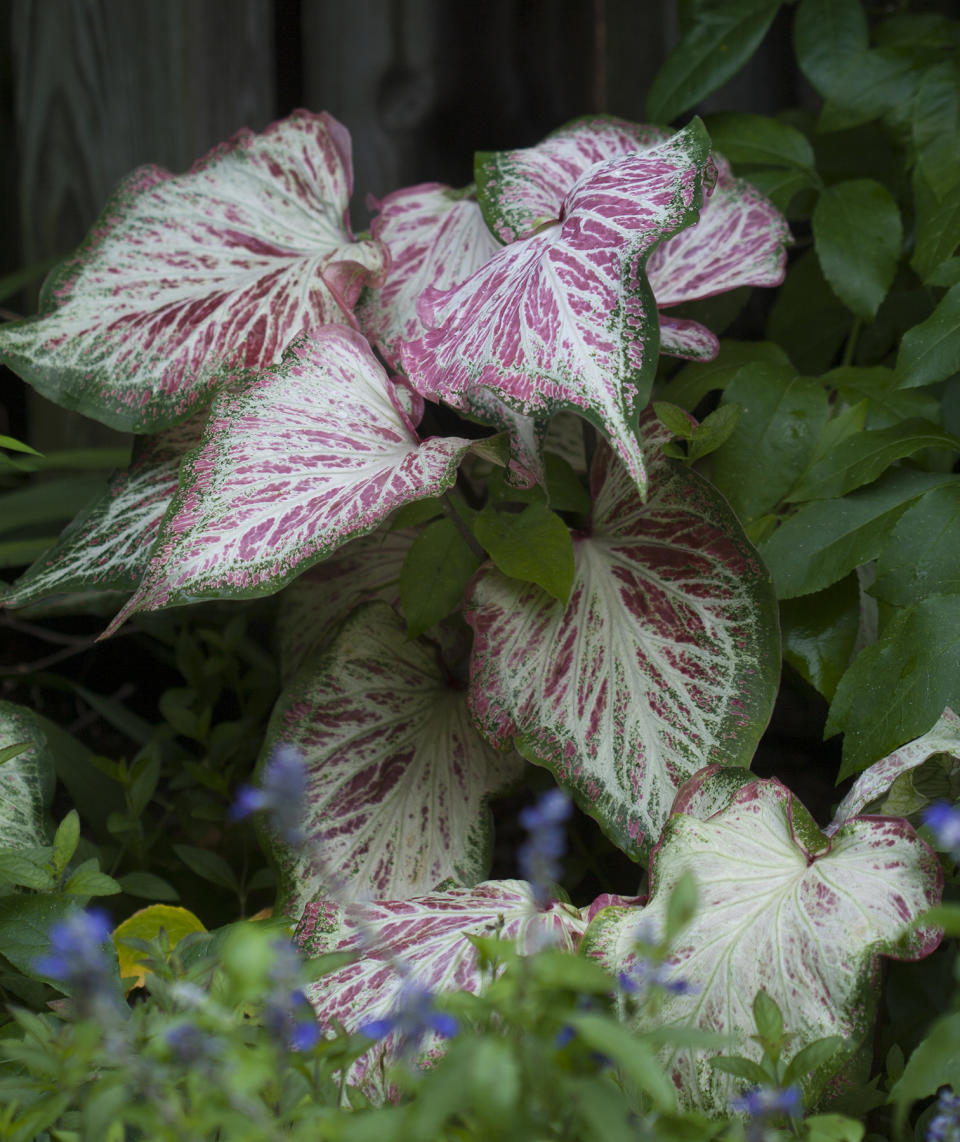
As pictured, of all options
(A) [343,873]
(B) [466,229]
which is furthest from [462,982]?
(B) [466,229]

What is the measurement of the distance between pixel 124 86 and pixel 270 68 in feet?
0.63

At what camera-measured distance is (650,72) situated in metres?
1.58

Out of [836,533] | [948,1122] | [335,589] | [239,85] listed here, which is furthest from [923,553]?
[239,85]

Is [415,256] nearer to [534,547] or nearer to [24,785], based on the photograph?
[534,547]

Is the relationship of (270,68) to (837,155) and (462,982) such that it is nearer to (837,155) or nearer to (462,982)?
(837,155)

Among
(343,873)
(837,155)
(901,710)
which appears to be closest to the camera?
(901,710)

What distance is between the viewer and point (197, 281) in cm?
90

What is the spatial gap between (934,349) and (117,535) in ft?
2.08

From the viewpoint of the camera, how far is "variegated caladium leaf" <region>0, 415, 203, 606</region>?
2.66 feet

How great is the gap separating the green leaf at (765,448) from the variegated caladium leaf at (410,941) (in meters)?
0.36

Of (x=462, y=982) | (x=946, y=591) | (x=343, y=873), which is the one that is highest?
(x=946, y=591)

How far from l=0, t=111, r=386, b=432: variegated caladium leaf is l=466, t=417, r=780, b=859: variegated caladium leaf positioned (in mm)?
287

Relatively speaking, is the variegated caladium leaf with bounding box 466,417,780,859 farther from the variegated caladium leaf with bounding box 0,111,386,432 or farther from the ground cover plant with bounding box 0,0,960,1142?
the variegated caladium leaf with bounding box 0,111,386,432

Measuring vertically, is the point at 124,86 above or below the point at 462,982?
above
